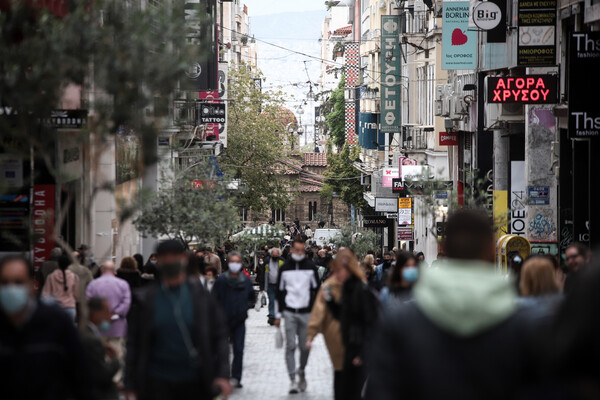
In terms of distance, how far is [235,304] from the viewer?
13438 mm

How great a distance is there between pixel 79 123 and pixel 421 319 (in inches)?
481

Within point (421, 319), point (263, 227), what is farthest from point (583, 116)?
point (263, 227)

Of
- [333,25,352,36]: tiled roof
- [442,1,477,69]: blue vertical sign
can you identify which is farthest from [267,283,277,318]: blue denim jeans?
[333,25,352,36]: tiled roof

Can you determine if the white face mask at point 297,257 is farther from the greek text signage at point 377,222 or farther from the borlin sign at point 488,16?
the greek text signage at point 377,222

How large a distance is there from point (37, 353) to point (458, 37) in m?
26.7

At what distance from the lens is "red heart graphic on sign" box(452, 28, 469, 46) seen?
3153cm

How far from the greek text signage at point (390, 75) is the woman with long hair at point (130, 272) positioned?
3787 cm

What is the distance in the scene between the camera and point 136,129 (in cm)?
962

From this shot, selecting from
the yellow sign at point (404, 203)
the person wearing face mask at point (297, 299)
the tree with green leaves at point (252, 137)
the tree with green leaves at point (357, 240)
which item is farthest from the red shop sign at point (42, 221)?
the tree with green leaves at point (252, 137)

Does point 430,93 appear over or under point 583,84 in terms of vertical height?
over

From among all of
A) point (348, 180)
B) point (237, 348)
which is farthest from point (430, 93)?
point (237, 348)

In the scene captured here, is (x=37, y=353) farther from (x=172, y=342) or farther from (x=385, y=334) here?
(x=385, y=334)

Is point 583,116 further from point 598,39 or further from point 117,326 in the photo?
point 117,326

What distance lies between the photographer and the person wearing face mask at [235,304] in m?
13.4
